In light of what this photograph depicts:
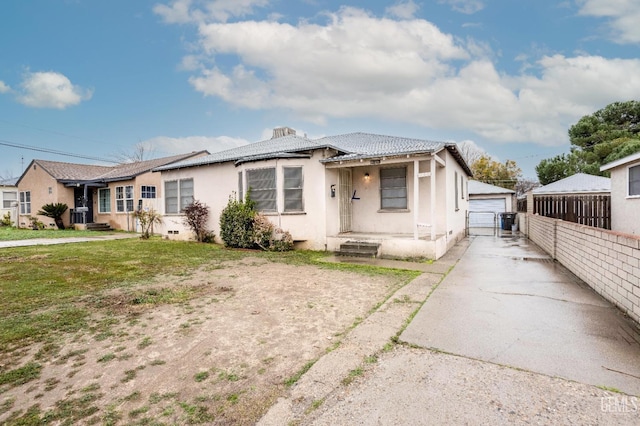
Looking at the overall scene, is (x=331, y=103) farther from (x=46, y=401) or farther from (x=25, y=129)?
(x=25, y=129)

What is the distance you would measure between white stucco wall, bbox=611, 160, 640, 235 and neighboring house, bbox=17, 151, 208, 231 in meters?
20.3

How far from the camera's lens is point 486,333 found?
3449 mm

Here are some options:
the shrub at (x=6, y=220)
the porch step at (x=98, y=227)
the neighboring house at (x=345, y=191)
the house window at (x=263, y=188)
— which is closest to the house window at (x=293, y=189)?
the neighboring house at (x=345, y=191)

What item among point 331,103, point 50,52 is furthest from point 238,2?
point 50,52

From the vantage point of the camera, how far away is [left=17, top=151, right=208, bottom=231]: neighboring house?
17828mm

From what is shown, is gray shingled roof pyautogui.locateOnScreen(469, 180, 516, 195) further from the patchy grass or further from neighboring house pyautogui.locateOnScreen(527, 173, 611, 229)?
the patchy grass

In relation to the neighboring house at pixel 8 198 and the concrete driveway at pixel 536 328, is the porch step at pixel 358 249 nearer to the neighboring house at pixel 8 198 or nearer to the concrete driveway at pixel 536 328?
the concrete driveway at pixel 536 328

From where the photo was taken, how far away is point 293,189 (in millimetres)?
10156

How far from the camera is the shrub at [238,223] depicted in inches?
414

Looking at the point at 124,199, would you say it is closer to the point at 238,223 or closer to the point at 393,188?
the point at 238,223

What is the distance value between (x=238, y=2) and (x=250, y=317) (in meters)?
12.3

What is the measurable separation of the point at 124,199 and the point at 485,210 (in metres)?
23.2

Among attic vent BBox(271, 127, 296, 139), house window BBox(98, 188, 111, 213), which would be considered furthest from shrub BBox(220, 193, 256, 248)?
house window BBox(98, 188, 111, 213)

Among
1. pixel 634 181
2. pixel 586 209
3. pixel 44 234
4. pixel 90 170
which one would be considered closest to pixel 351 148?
pixel 586 209
